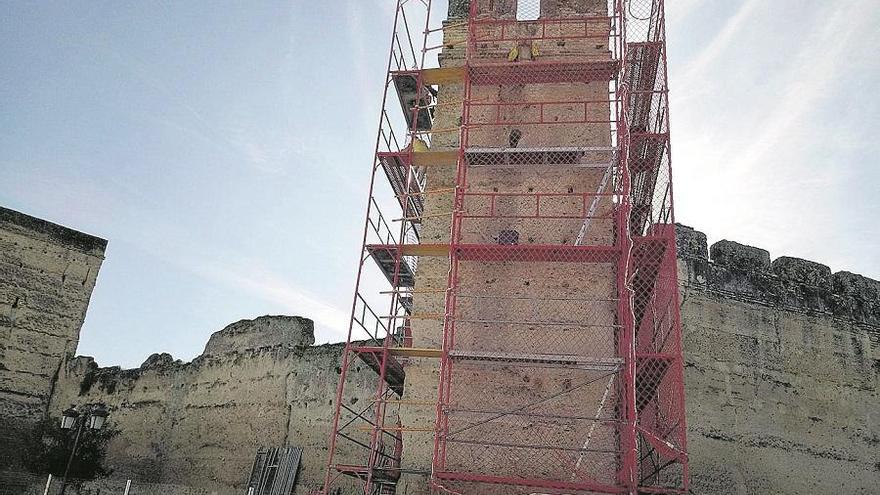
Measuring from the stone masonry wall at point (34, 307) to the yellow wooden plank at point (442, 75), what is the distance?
37.4ft

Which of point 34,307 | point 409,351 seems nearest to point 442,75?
point 409,351

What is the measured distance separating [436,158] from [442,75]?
1426mm

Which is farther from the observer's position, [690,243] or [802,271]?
[802,271]

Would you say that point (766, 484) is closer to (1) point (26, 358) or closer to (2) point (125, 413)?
(2) point (125, 413)

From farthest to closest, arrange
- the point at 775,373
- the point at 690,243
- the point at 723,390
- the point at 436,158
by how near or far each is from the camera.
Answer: the point at 690,243 < the point at 775,373 < the point at 723,390 < the point at 436,158

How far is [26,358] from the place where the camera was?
52.5 ft

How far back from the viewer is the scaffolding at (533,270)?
26.6ft

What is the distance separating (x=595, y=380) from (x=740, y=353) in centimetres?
439

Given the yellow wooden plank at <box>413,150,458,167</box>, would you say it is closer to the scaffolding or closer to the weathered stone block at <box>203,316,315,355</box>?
the scaffolding

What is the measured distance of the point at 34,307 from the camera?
16297 mm

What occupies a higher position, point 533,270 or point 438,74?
point 438,74

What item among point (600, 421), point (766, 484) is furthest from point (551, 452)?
point (766, 484)

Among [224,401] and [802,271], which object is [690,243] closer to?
[802,271]

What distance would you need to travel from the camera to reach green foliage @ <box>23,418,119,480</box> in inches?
610
